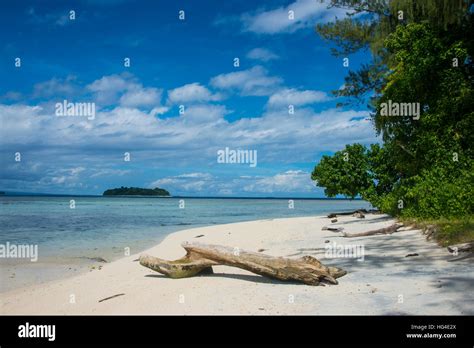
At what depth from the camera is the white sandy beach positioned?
7301 mm

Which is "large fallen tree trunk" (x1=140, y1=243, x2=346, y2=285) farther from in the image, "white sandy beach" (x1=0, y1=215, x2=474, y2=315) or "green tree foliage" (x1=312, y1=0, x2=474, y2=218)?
"green tree foliage" (x1=312, y1=0, x2=474, y2=218)

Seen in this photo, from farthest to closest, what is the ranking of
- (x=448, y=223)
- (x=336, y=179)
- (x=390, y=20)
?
(x=336, y=179), (x=390, y=20), (x=448, y=223)

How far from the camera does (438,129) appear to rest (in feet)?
65.4

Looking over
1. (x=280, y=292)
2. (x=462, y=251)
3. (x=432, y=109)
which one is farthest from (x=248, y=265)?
(x=432, y=109)

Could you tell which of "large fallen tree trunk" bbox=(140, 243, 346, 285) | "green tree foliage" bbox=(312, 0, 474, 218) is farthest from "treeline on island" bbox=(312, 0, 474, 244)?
"large fallen tree trunk" bbox=(140, 243, 346, 285)

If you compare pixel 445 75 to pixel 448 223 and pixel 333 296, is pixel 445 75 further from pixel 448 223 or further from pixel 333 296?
pixel 333 296

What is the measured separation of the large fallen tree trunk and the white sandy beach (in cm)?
20

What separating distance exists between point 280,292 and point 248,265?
1.18m

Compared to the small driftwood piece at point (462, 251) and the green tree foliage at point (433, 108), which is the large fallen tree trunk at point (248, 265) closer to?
the small driftwood piece at point (462, 251)

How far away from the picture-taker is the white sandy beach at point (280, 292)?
7.30 metres

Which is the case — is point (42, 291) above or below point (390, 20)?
below
